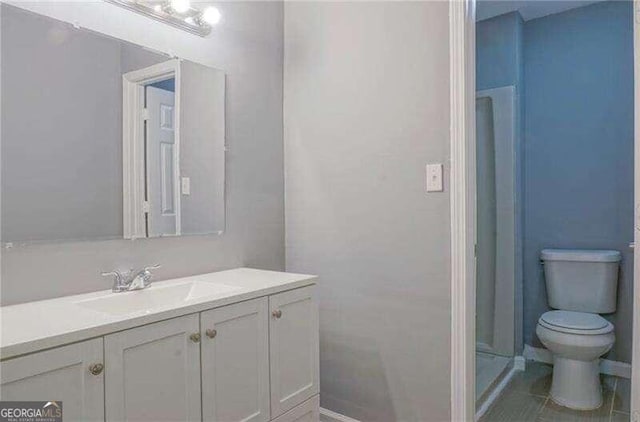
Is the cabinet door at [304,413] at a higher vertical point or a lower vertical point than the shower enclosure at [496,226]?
lower

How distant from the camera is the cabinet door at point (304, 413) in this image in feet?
5.11

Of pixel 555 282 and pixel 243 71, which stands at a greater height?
pixel 243 71

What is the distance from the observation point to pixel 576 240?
9.23ft

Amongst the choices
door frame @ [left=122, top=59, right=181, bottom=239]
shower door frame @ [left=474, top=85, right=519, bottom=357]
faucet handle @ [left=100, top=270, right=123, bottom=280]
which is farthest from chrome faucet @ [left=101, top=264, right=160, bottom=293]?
shower door frame @ [left=474, top=85, right=519, bottom=357]

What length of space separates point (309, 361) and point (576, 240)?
213 cm

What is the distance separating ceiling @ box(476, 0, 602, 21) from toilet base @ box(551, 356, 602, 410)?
222cm

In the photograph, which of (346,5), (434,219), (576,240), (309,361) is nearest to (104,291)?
(309,361)

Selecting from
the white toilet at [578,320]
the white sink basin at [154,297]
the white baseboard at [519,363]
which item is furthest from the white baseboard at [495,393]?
the white sink basin at [154,297]

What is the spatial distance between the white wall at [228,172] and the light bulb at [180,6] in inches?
3.4

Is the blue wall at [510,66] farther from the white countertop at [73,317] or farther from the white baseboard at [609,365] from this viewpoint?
the white countertop at [73,317]

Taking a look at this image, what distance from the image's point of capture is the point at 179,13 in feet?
5.47

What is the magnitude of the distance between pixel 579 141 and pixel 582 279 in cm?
91

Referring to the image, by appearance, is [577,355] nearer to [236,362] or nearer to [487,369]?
[487,369]

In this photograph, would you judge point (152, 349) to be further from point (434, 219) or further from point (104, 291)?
point (434, 219)
